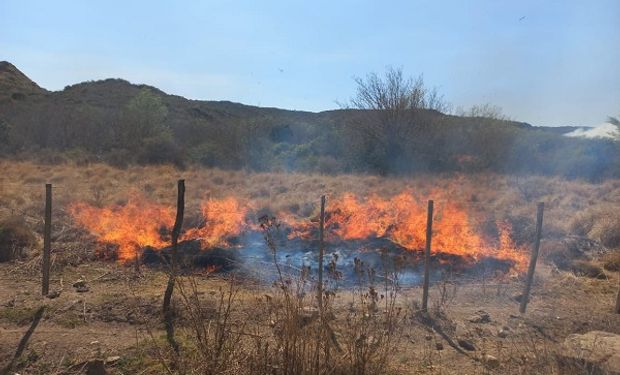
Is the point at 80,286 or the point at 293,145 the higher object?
the point at 293,145

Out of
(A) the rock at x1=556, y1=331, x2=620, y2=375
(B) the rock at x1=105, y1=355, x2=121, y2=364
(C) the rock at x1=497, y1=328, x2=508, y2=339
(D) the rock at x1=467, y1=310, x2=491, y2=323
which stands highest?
(A) the rock at x1=556, y1=331, x2=620, y2=375

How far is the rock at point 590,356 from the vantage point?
4.59 meters

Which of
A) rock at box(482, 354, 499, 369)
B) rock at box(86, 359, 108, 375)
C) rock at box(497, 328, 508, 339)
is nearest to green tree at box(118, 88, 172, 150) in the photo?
rock at box(86, 359, 108, 375)

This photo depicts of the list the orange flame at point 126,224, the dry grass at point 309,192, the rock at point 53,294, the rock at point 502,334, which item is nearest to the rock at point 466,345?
the rock at point 502,334

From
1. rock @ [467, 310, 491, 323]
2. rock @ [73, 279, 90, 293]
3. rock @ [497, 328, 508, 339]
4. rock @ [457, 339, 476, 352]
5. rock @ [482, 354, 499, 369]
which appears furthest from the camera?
rock @ [73, 279, 90, 293]

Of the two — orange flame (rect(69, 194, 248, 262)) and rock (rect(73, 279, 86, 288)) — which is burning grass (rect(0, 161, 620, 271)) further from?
rock (rect(73, 279, 86, 288))

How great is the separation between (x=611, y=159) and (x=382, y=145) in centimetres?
1496

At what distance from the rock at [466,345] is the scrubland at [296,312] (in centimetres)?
2

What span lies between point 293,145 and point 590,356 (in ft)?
126

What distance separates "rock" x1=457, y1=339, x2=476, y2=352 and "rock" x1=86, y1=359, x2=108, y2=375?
4.08 m

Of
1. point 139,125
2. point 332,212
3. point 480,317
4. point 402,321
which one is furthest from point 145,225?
point 139,125

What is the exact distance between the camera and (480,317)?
6676mm

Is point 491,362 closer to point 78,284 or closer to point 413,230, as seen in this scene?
point 413,230

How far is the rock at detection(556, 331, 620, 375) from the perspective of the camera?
4.59 m
